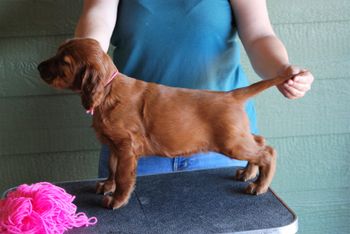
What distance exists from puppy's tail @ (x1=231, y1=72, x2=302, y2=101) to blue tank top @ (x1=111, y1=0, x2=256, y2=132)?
324 mm

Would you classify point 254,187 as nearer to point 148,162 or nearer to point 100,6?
point 148,162

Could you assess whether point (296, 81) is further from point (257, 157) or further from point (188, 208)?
point (188, 208)

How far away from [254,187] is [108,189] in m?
0.43

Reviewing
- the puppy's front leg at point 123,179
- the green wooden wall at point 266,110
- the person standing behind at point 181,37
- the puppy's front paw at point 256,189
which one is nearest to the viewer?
the puppy's front leg at point 123,179

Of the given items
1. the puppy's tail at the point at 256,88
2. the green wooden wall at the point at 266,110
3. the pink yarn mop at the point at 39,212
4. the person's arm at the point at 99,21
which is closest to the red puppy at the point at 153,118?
the puppy's tail at the point at 256,88

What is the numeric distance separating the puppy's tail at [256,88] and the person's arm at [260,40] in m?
0.04

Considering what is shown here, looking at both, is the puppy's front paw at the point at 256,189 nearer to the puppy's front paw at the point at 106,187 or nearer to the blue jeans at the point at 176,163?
the blue jeans at the point at 176,163

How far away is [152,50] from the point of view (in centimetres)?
163

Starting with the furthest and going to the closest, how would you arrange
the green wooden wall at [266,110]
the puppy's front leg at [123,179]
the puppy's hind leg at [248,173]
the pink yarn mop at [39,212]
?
the green wooden wall at [266,110] → the puppy's hind leg at [248,173] → the puppy's front leg at [123,179] → the pink yarn mop at [39,212]

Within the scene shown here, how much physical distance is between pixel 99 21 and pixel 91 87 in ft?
1.44

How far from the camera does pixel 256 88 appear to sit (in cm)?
132

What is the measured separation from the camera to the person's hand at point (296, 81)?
1.30 m

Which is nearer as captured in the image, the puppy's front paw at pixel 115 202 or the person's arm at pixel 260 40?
the puppy's front paw at pixel 115 202

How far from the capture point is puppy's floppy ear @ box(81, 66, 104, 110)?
1.19 metres
